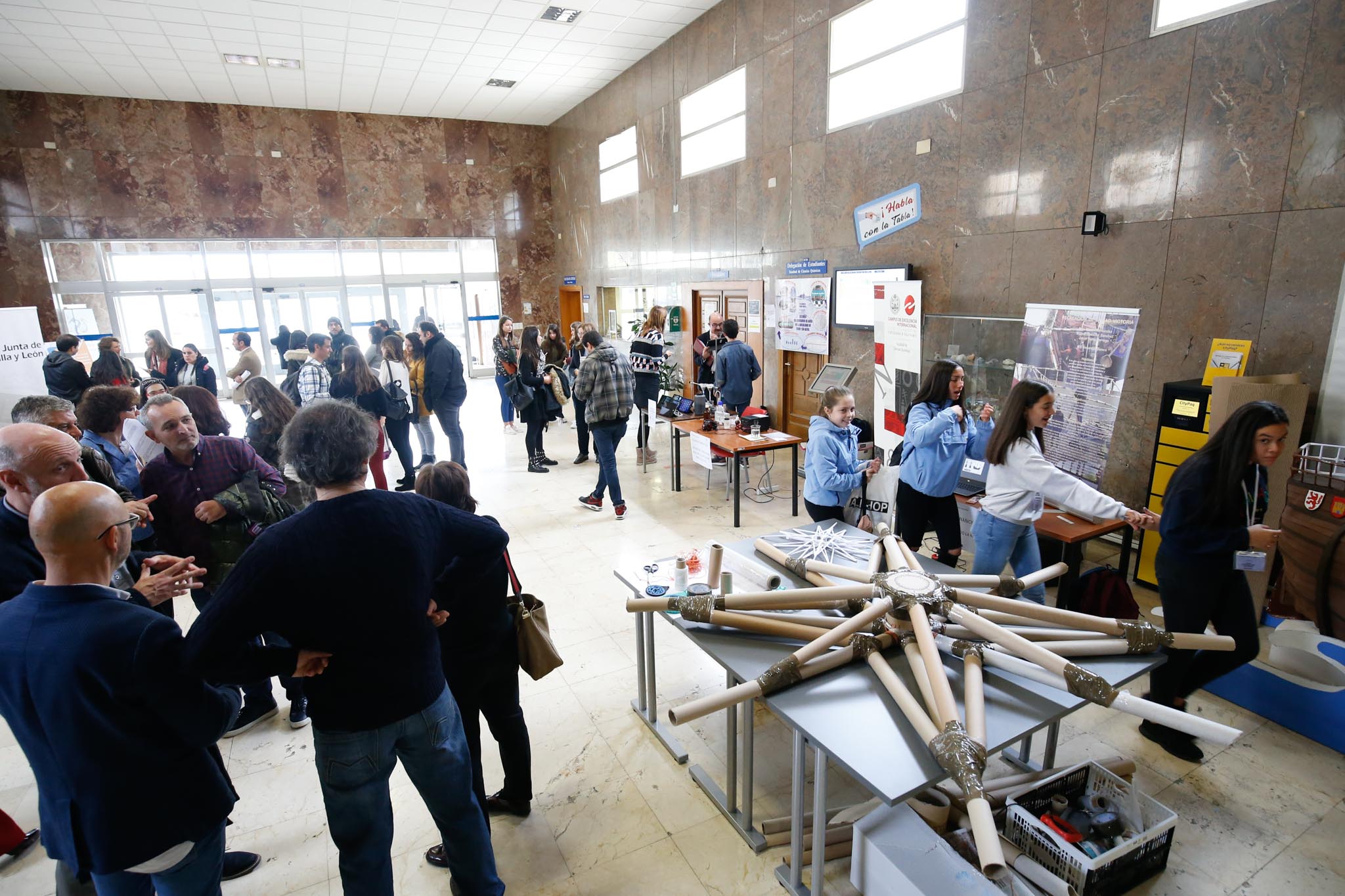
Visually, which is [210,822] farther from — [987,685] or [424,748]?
[987,685]

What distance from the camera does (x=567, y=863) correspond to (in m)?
2.43

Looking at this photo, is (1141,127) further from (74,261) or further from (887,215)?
(74,261)

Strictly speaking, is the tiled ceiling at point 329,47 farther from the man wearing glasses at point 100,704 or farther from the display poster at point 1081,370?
the man wearing glasses at point 100,704

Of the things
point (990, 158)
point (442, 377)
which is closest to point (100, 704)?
point (442, 377)

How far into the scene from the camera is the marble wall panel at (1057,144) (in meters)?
4.59

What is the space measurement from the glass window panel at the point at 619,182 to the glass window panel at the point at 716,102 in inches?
62.0

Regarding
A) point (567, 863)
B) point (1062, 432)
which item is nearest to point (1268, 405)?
point (1062, 432)

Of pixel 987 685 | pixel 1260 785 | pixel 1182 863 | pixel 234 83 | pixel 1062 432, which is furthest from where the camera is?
pixel 234 83

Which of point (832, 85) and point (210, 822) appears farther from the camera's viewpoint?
point (832, 85)

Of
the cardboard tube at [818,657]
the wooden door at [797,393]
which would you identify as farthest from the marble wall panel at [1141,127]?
the cardboard tube at [818,657]

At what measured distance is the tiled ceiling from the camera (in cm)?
777

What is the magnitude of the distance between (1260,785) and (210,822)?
375 centimetres

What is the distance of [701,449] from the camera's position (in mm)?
5930

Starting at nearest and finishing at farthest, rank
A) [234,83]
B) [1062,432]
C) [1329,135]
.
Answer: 1. [1329,135]
2. [1062,432]
3. [234,83]
